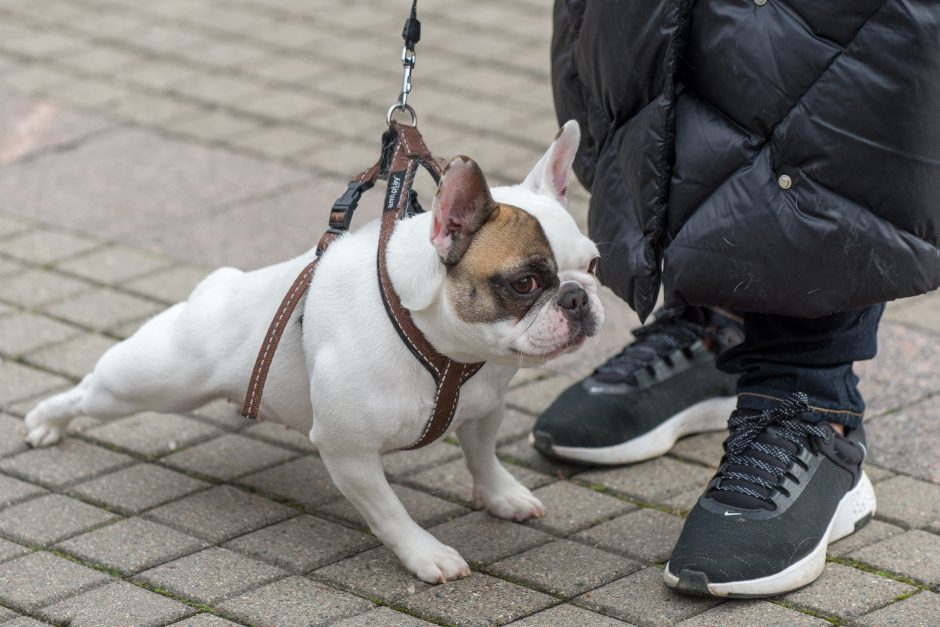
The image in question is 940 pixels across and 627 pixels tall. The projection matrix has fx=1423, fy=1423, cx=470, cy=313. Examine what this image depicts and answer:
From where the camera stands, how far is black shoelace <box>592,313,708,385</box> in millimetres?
3816

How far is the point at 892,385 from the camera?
160 inches

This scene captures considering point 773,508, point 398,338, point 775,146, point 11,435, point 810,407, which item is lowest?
point 11,435

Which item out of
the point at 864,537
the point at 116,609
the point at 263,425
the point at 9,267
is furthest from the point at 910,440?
the point at 9,267

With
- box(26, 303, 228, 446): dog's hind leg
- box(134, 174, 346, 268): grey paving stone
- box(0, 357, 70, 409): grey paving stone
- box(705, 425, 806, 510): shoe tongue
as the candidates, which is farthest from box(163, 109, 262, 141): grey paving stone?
box(705, 425, 806, 510): shoe tongue

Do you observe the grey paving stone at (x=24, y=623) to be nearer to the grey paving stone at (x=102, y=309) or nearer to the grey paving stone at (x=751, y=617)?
the grey paving stone at (x=751, y=617)

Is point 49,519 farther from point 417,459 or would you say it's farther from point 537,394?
point 537,394

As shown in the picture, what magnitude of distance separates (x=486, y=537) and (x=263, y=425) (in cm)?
86

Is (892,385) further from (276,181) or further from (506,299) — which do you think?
(276,181)

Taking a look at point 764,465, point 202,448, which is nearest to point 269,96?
point 202,448

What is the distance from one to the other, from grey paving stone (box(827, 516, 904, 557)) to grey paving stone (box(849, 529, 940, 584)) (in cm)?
2

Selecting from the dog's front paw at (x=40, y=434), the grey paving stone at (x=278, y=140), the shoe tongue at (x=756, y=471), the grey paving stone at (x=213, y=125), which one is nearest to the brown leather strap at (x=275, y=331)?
the dog's front paw at (x=40, y=434)

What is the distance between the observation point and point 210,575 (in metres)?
3.12

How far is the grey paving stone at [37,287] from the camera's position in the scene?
4527 millimetres

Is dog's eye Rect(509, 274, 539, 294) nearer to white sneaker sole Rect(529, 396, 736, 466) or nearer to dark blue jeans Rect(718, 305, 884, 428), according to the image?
dark blue jeans Rect(718, 305, 884, 428)
